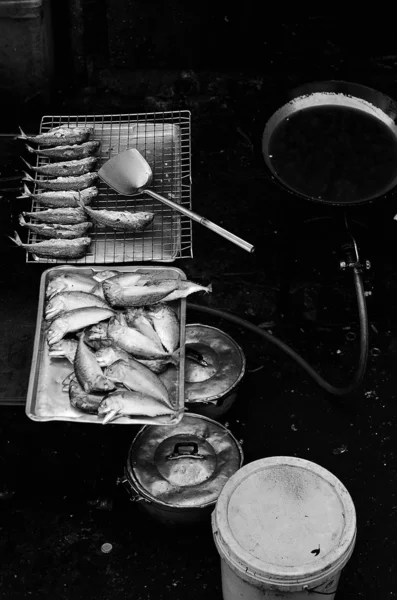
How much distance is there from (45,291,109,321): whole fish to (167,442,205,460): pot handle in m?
1.02

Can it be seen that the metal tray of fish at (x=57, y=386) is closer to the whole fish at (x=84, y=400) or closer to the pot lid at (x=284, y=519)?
the whole fish at (x=84, y=400)

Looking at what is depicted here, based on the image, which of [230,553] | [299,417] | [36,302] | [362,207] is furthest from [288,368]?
[230,553]

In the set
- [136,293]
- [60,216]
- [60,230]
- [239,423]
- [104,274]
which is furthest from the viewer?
[239,423]

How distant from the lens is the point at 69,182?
5.57 m

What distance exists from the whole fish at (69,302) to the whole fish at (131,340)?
19cm

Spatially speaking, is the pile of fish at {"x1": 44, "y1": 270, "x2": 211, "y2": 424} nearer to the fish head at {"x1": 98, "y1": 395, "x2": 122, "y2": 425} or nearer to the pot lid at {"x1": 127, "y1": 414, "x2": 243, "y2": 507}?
the fish head at {"x1": 98, "y1": 395, "x2": 122, "y2": 425}

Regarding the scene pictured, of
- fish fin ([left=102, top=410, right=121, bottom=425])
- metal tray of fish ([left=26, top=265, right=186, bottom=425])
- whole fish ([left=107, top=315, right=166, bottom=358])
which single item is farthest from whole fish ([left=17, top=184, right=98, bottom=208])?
fish fin ([left=102, top=410, right=121, bottom=425])

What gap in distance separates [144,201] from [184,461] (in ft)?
6.39

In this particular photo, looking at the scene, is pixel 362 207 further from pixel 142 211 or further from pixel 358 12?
pixel 358 12

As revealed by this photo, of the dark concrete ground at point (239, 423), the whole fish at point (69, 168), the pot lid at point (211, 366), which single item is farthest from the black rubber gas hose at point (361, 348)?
the whole fish at point (69, 168)

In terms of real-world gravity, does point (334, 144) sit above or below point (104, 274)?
above

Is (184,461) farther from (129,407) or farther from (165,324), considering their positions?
(165,324)

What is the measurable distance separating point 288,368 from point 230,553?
240 centimetres

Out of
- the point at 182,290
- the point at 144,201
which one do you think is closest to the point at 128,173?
the point at 144,201
